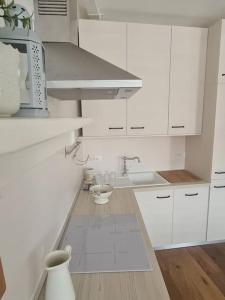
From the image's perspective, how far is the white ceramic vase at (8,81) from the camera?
0.31 m

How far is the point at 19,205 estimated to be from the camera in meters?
0.70

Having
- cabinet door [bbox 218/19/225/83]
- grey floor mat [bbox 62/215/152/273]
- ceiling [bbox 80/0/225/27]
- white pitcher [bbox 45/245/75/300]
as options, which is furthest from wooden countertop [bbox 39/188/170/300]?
ceiling [bbox 80/0/225/27]

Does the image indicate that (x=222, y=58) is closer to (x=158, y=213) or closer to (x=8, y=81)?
(x=158, y=213)

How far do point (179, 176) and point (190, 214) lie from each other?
17.8 inches

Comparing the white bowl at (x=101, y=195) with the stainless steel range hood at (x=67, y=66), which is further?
the white bowl at (x=101, y=195)

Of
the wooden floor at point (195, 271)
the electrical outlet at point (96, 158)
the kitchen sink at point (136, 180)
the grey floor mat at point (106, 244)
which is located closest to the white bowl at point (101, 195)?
the grey floor mat at point (106, 244)

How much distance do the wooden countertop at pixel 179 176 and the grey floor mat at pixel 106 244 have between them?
3.26 ft

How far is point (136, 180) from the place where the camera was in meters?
2.54

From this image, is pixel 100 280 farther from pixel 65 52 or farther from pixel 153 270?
pixel 65 52

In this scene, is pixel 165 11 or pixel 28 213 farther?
pixel 165 11

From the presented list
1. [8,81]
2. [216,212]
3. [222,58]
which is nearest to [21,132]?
[8,81]

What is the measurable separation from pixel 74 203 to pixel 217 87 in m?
1.80

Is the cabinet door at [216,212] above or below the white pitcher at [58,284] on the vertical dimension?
below

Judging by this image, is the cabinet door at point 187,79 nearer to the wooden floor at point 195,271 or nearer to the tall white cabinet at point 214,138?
the tall white cabinet at point 214,138
